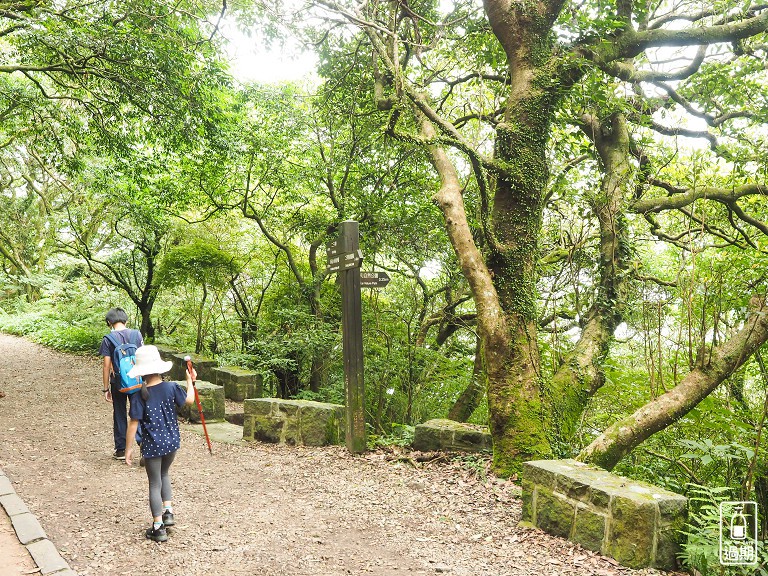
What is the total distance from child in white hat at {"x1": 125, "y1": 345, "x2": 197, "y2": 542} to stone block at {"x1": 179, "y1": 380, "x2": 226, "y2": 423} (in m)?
4.52

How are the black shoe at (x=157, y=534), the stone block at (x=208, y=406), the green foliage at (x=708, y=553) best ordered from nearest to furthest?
the green foliage at (x=708, y=553) < the black shoe at (x=157, y=534) < the stone block at (x=208, y=406)

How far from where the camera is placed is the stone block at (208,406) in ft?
29.1

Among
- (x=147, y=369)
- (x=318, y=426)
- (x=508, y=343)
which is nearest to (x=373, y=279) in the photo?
(x=508, y=343)

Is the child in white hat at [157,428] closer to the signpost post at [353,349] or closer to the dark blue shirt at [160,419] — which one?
the dark blue shirt at [160,419]

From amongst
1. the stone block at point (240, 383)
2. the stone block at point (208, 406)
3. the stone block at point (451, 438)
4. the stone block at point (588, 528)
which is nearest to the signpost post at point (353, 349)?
the stone block at point (451, 438)

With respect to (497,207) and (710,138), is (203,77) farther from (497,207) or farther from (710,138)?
(710,138)

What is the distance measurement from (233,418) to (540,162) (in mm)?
6875

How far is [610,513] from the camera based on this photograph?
3.83m

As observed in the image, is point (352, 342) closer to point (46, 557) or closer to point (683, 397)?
point (683, 397)

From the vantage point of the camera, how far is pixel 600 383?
6.18 meters

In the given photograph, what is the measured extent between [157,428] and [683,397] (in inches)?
181

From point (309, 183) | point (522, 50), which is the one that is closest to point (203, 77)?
point (309, 183)

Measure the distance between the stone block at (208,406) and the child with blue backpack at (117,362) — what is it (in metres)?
2.21

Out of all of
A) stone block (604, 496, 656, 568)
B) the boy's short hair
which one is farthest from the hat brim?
stone block (604, 496, 656, 568)
